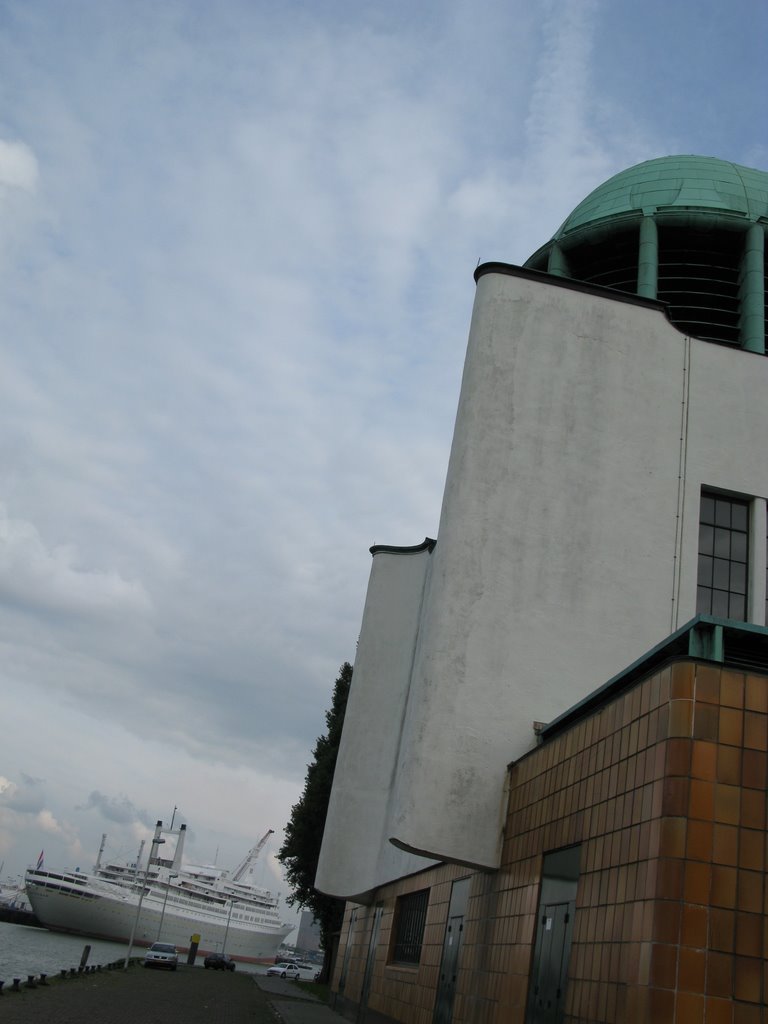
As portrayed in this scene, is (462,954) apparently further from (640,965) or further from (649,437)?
(649,437)

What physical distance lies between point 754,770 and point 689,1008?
2.10m

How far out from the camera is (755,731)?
8.45 meters

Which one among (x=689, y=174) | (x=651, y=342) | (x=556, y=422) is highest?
(x=689, y=174)

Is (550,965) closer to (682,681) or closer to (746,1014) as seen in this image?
(746,1014)

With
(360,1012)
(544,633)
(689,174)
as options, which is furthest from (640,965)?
(689,174)

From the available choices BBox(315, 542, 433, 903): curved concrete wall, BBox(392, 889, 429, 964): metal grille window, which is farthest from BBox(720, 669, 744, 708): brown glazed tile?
BBox(315, 542, 433, 903): curved concrete wall

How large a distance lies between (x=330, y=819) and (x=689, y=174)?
1839 centimetres

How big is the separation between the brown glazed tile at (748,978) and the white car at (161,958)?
39.7 meters

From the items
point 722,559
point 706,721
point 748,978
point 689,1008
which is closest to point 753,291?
point 722,559

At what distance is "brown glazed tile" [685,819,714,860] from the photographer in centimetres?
802

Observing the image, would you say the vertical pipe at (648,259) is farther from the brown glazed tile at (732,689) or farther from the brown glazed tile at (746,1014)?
the brown glazed tile at (746,1014)

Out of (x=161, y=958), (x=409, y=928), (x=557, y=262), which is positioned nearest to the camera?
(x=409, y=928)

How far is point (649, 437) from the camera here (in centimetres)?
1596

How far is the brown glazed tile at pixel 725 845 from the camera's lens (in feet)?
26.3
